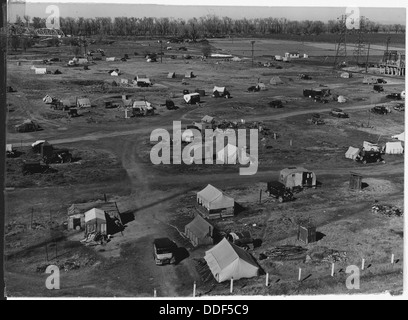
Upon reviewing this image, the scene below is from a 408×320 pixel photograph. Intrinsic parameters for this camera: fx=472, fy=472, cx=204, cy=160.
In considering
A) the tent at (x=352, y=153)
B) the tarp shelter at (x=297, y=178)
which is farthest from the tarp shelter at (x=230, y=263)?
the tent at (x=352, y=153)

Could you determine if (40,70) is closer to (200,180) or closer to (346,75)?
(200,180)

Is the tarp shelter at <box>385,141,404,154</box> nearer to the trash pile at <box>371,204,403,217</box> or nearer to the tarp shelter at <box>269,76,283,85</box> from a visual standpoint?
the trash pile at <box>371,204,403,217</box>

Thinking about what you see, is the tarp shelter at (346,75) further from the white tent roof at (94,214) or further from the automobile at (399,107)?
the white tent roof at (94,214)

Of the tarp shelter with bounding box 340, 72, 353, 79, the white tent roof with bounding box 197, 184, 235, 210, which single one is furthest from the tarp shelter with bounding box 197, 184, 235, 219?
the tarp shelter with bounding box 340, 72, 353, 79

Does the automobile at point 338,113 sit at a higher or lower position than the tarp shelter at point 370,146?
higher

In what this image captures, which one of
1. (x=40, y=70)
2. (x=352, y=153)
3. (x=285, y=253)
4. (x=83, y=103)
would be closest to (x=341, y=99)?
(x=352, y=153)

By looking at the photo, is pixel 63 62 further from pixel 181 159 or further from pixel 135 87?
pixel 181 159

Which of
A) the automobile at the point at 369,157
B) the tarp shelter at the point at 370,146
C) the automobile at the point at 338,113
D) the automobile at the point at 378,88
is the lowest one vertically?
the automobile at the point at 369,157
